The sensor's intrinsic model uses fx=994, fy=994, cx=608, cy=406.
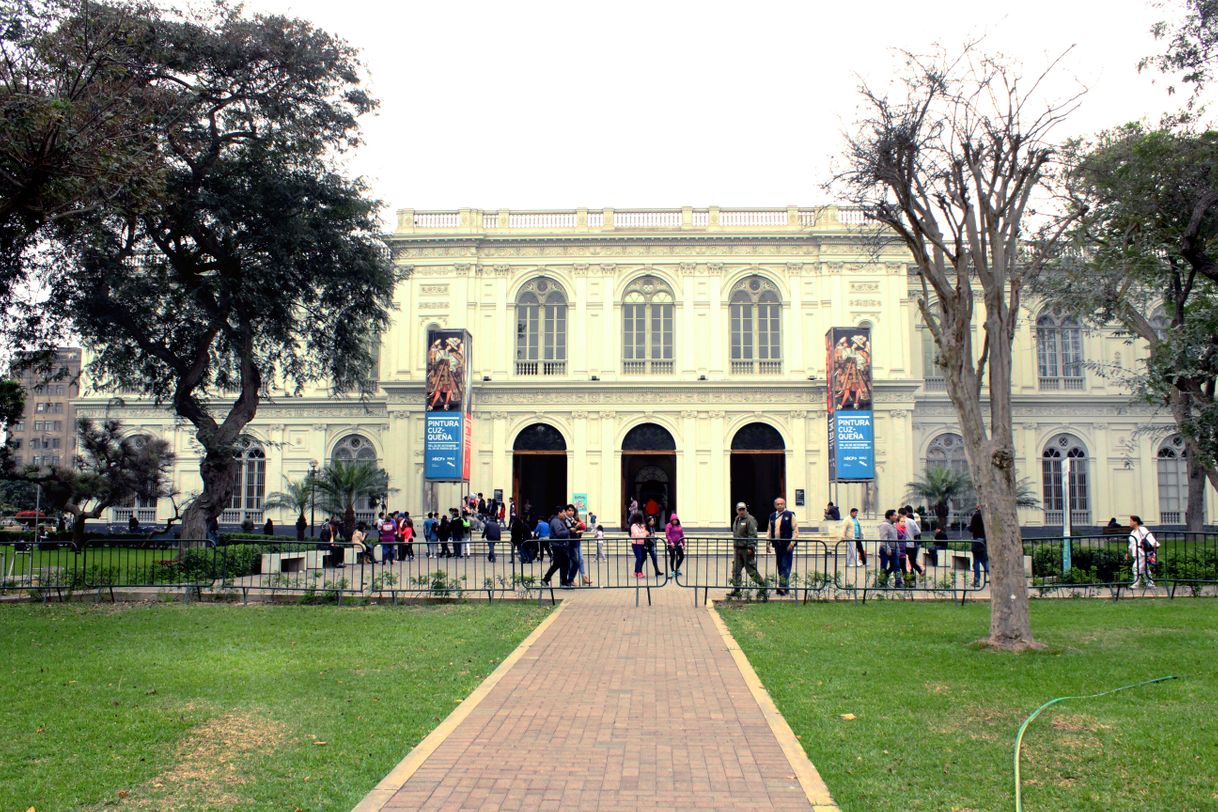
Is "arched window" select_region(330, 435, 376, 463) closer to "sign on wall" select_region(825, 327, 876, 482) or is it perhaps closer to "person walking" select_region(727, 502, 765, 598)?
"sign on wall" select_region(825, 327, 876, 482)

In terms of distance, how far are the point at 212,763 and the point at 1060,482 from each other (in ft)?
134

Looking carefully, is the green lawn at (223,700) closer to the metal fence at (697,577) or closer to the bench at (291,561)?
the metal fence at (697,577)

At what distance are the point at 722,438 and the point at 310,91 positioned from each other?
72.1ft

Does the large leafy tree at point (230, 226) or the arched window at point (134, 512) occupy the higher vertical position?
the large leafy tree at point (230, 226)

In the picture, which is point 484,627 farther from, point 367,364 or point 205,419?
point 367,364

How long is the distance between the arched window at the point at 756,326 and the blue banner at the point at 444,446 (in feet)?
39.0

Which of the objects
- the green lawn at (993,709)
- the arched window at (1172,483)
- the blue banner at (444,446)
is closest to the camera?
the green lawn at (993,709)

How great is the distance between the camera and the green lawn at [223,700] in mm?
6168

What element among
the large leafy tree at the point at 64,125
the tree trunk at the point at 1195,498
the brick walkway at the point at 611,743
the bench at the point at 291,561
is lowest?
the brick walkway at the point at 611,743

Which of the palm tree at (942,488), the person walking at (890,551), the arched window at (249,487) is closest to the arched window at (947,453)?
the palm tree at (942,488)

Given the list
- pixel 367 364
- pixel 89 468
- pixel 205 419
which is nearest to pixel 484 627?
pixel 205 419

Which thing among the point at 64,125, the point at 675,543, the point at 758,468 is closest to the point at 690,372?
the point at 758,468

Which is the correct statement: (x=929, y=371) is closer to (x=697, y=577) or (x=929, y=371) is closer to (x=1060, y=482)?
(x=1060, y=482)

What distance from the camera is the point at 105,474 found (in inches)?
1378
